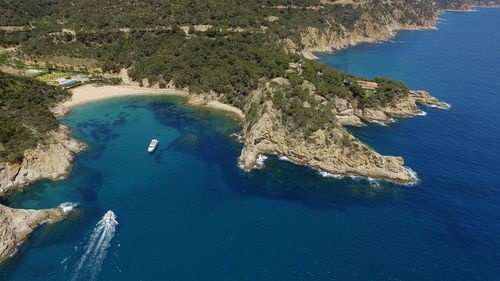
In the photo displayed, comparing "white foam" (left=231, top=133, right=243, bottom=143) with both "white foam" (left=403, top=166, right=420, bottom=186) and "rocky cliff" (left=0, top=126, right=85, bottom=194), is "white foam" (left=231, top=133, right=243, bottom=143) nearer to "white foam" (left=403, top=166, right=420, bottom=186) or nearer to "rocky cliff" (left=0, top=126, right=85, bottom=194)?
"rocky cliff" (left=0, top=126, right=85, bottom=194)

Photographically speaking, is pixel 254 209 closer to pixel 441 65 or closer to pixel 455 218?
pixel 455 218

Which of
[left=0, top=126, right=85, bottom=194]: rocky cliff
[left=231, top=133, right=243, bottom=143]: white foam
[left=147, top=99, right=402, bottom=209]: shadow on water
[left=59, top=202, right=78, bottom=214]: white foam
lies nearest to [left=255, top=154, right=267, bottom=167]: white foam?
[left=147, top=99, right=402, bottom=209]: shadow on water

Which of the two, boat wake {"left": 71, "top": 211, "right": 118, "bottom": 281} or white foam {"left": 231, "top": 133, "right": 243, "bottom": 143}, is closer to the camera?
boat wake {"left": 71, "top": 211, "right": 118, "bottom": 281}

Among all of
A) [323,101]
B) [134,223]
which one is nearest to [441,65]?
[323,101]

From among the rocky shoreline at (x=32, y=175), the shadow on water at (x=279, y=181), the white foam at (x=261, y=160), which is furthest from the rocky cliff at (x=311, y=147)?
the rocky shoreline at (x=32, y=175)

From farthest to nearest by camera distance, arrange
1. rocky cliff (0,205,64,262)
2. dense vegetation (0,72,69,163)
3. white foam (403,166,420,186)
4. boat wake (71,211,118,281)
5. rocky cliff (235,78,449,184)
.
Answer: rocky cliff (235,78,449,184) < dense vegetation (0,72,69,163) < white foam (403,166,420,186) < rocky cliff (0,205,64,262) < boat wake (71,211,118,281)

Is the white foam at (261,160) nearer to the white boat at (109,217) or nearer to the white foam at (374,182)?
the white foam at (374,182)
